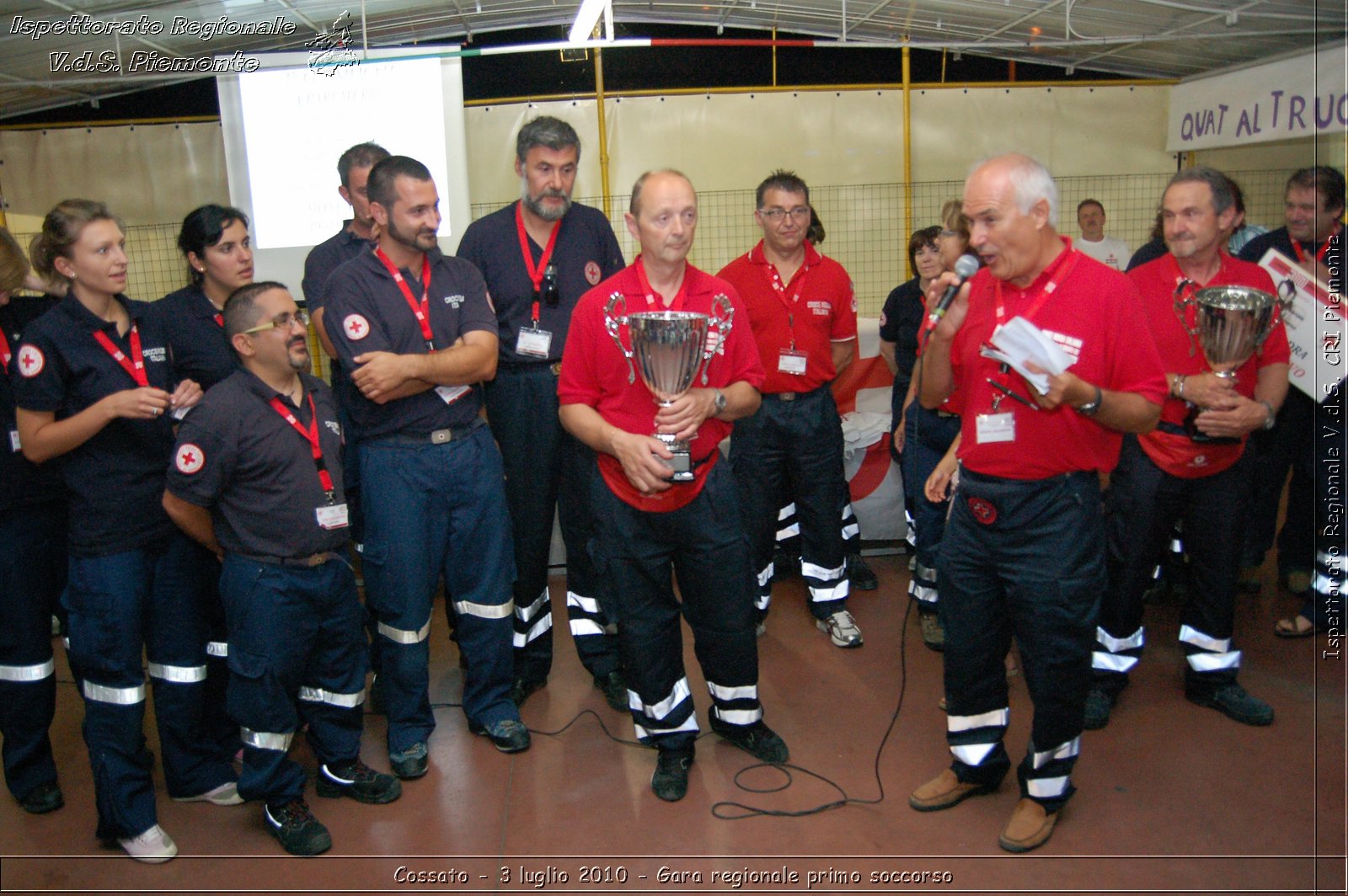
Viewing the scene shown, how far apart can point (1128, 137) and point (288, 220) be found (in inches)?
266

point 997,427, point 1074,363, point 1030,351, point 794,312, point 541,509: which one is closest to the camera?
point 1030,351

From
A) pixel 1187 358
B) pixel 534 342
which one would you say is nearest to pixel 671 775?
pixel 534 342

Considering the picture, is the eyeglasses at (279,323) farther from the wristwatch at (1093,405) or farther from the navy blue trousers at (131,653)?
the wristwatch at (1093,405)

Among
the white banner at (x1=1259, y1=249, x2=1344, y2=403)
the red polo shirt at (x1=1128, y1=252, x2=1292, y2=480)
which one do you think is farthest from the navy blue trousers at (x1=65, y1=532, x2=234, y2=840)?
the white banner at (x1=1259, y1=249, x2=1344, y2=403)

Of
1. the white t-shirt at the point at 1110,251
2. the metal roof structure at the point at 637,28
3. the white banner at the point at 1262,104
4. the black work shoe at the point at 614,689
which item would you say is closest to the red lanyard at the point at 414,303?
the black work shoe at the point at 614,689

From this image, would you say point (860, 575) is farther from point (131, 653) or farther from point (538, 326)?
point (131, 653)

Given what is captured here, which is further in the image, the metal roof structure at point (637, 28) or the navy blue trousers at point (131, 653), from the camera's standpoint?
the metal roof structure at point (637, 28)

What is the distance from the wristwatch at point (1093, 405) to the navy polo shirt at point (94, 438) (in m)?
2.67

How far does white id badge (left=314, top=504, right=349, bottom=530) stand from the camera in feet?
9.33

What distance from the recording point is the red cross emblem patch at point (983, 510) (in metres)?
2.64

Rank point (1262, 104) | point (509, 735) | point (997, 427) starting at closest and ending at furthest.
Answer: point (997, 427) < point (509, 735) < point (1262, 104)

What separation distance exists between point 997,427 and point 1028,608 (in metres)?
0.51

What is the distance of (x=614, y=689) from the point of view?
3.75 metres

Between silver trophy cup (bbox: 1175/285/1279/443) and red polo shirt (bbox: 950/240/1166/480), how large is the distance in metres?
0.70
